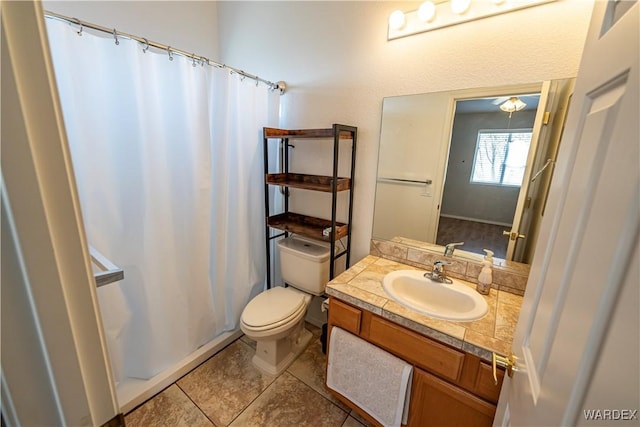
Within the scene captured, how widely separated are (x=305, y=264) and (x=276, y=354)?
0.61 meters

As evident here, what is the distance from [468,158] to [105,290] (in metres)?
2.02

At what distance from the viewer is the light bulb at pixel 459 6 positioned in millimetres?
1195

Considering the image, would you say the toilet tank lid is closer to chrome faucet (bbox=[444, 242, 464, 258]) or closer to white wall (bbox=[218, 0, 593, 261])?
white wall (bbox=[218, 0, 593, 261])

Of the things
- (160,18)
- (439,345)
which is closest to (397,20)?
(439,345)

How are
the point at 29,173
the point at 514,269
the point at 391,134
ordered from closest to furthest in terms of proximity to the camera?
the point at 29,173 → the point at 514,269 → the point at 391,134

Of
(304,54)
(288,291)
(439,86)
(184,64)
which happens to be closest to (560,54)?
(439,86)

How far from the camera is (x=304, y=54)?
1.78 meters

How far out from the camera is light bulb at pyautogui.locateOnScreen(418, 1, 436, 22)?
1.26 meters

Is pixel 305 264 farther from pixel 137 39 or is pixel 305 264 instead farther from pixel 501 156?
pixel 137 39

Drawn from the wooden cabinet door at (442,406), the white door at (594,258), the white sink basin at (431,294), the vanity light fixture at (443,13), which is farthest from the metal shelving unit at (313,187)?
the white door at (594,258)

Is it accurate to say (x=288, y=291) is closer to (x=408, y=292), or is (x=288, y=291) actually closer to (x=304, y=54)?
(x=408, y=292)

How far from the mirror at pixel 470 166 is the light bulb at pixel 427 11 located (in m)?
0.35

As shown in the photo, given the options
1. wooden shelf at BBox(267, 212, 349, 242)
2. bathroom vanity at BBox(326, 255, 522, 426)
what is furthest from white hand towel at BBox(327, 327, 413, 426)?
wooden shelf at BBox(267, 212, 349, 242)

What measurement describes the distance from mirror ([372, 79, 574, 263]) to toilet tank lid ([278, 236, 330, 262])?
15.1 inches
